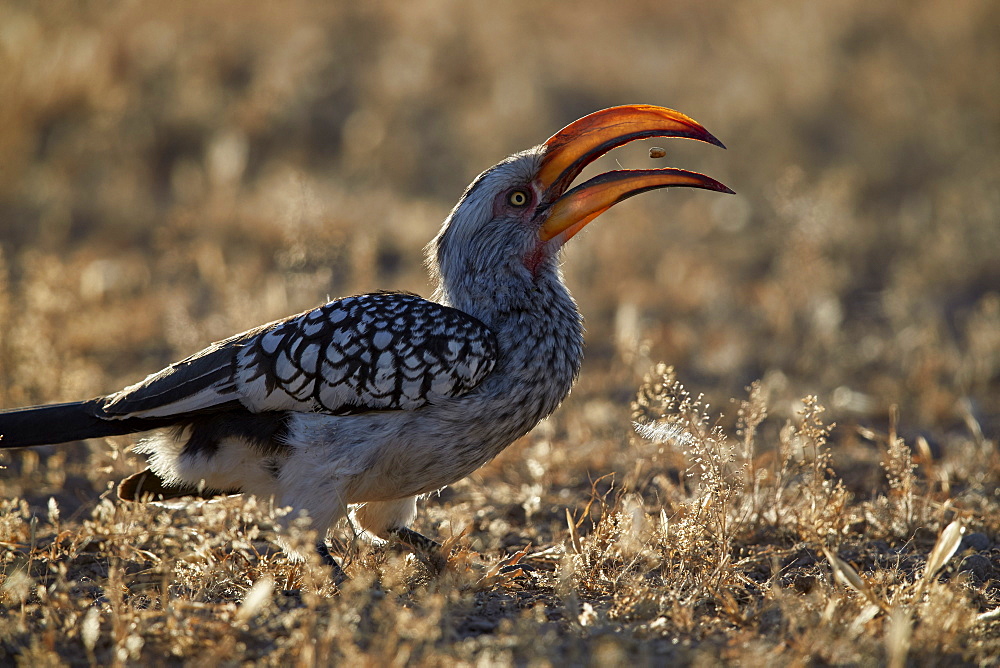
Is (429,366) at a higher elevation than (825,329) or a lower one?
lower

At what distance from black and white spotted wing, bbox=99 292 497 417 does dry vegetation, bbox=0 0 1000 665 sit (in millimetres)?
398

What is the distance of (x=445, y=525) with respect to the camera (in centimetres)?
404

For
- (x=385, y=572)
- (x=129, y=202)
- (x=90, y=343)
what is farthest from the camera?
(x=129, y=202)

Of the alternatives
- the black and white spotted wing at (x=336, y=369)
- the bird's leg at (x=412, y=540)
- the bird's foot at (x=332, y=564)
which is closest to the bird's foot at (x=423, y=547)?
the bird's leg at (x=412, y=540)

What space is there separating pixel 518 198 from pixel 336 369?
101 cm

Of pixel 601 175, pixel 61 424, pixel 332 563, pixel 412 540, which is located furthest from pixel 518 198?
pixel 61 424

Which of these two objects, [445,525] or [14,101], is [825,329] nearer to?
[445,525]

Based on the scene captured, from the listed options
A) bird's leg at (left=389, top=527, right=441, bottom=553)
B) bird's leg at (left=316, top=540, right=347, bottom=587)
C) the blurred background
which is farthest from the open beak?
bird's leg at (left=316, top=540, right=347, bottom=587)

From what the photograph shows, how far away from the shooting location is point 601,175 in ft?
11.9

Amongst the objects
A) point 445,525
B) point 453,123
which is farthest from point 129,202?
point 445,525

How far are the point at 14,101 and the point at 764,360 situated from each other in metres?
6.33

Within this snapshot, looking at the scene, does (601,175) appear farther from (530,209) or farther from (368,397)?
(368,397)

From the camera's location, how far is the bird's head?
3.61 metres

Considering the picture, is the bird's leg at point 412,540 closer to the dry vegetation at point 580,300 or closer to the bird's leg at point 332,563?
the dry vegetation at point 580,300
